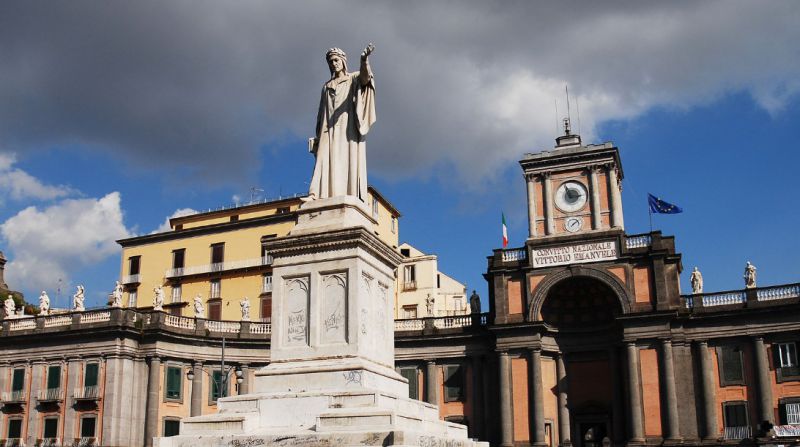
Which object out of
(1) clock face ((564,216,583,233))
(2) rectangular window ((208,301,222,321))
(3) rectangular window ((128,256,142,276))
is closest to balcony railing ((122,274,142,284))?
(3) rectangular window ((128,256,142,276))

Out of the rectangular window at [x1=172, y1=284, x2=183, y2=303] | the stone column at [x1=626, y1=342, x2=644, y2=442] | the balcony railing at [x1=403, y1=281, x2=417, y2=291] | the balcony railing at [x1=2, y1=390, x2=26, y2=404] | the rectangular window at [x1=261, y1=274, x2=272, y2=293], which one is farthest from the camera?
the balcony railing at [x1=403, y1=281, x2=417, y2=291]

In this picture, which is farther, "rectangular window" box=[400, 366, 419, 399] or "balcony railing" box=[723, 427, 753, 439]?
"rectangular window" box=[400, 366, 419, 399]

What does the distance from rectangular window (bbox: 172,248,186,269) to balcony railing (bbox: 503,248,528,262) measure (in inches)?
945

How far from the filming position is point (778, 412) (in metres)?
38.3

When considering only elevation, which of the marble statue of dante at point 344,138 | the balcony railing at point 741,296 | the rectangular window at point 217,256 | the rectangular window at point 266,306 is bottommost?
the marble statue of dante at point 344,138

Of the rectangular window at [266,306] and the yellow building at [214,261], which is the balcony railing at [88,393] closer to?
the yellow building at [214,261]

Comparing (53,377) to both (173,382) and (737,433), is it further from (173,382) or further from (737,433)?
(737,433)

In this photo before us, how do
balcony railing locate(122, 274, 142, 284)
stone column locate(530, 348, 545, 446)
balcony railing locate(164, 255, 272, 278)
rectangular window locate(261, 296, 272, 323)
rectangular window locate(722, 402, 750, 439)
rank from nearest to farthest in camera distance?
rectangular window locate(722, 402, 750, 439)
stone column locate(530, 348, 545, 446)
rectangular window locate(261, 296, 272, 323)
balcony railing locate(164, 255, 272, 278)
balcony railing locate(122, 274, 142, 284)

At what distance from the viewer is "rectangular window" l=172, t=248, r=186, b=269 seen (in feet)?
187

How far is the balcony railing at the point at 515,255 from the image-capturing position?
43875 millimetres

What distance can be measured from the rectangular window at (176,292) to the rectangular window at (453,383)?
20.9m

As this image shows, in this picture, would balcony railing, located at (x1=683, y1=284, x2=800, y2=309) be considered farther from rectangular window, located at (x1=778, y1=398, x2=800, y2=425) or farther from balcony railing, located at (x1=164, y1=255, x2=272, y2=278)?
balcony railing, located at (x1=164, y1=255, x2=272, y2=278)

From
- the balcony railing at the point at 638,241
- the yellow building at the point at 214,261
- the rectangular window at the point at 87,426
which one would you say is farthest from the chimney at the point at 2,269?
the balcony railing at the point at 638,241

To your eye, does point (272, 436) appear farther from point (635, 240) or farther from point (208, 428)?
point (635, 240)
